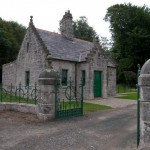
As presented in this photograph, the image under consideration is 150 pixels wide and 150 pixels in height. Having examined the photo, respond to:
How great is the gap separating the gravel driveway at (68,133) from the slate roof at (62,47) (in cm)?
1011

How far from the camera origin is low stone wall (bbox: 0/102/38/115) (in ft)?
39.4

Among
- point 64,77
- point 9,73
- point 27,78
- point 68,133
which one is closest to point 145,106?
point 68,133

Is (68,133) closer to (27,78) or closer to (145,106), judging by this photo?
Answer: (145,106)

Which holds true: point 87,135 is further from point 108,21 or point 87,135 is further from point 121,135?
point 108,21

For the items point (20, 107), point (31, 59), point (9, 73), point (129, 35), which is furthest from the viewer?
point (129, 35)

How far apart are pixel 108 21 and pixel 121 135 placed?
147ft

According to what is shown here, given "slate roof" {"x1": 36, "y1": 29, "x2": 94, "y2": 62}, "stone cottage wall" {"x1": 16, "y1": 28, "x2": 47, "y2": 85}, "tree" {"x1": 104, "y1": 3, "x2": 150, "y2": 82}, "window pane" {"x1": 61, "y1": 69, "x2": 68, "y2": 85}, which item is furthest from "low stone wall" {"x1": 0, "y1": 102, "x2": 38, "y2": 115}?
"tree" {"x1": 104, "y1": 3, "x2": 150, "y2": 82}

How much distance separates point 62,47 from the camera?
2225 centimetres

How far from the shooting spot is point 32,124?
10094 mm

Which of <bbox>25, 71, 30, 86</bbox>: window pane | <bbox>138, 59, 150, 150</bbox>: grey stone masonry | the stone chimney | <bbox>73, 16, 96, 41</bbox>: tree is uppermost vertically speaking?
<bbox>73, 16, 96, 41</bbox>: tree

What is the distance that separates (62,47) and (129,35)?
74.4 feet

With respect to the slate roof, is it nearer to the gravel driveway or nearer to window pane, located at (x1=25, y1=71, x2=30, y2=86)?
window pane, located at (x1=25, y1=71, x2=30, y2=86)

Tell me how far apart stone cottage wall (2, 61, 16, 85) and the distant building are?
1371mm

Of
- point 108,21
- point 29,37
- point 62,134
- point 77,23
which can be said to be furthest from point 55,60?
point 77,23
